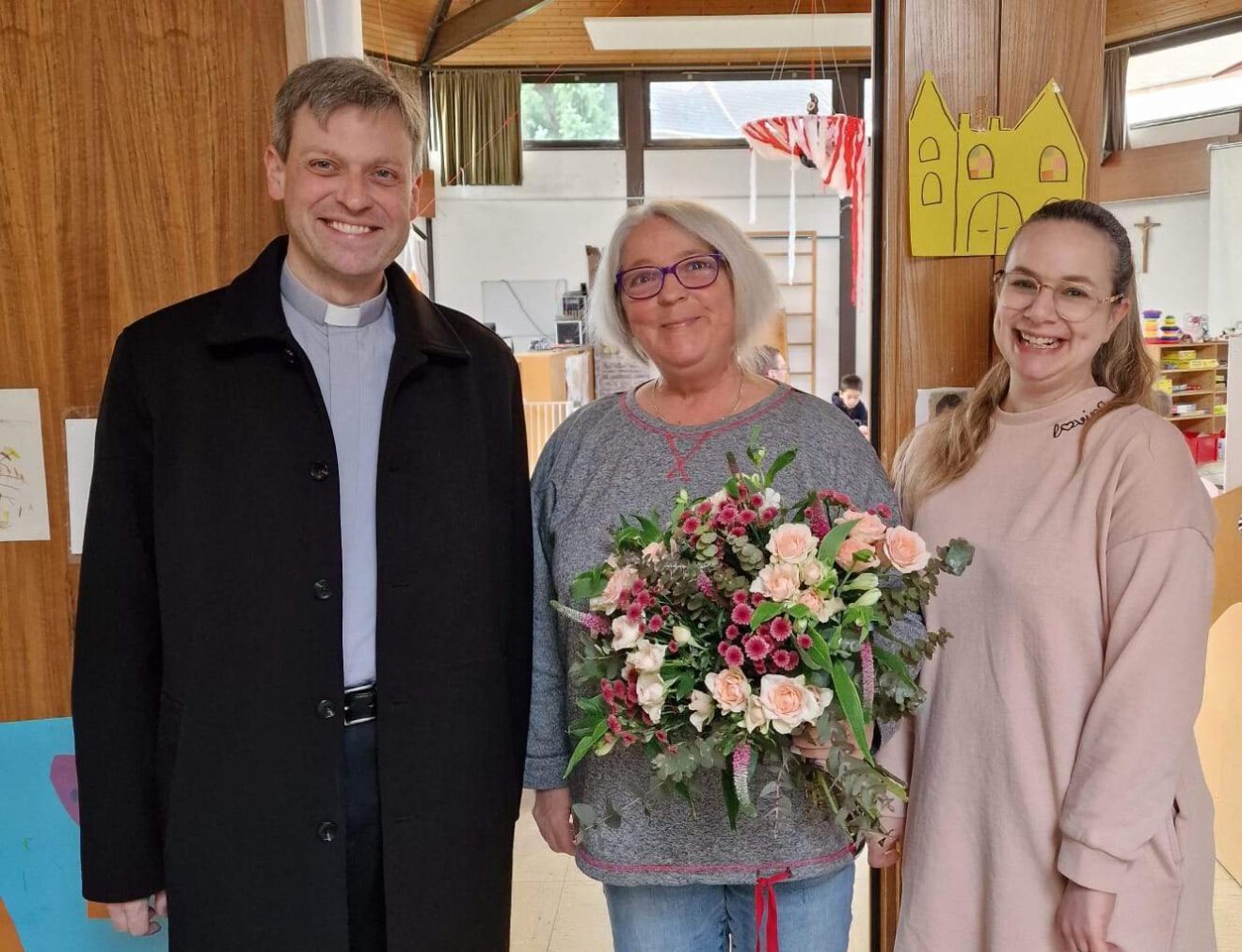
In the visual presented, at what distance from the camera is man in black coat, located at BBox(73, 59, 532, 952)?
1.51 m

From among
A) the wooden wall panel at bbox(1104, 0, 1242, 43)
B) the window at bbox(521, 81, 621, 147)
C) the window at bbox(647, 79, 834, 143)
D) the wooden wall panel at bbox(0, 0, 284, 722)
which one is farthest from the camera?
the window at bbox(521, 81, 621, 147)

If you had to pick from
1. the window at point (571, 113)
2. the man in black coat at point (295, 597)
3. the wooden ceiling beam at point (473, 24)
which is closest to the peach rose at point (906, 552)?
the man in black coat at point (295, 597)

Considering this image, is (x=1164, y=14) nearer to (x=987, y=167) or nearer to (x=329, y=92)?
(x=987, y=167)

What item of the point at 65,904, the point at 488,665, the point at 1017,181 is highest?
the point at 1017,181

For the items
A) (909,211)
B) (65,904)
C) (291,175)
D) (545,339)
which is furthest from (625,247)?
(545,339)

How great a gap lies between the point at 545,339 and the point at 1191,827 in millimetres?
11303

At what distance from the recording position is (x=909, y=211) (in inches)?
86.4

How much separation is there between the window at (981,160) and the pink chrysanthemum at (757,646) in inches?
53.6

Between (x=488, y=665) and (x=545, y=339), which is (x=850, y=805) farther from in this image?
(x=545, y=339)

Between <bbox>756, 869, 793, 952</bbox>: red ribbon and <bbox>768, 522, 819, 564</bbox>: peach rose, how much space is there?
0.60m

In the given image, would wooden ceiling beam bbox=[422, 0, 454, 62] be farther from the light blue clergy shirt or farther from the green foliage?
the light blue clergy shirt

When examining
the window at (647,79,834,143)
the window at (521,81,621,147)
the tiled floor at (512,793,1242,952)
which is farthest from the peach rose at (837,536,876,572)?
the window at (521,81,621,147)

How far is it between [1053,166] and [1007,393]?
2.26ft

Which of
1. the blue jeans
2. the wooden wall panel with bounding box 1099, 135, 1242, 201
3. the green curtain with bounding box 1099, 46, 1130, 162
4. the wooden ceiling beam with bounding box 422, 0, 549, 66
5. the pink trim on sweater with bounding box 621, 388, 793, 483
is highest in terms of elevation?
the wooden ceiling beam with bounding box 422, 0, 549, 66
